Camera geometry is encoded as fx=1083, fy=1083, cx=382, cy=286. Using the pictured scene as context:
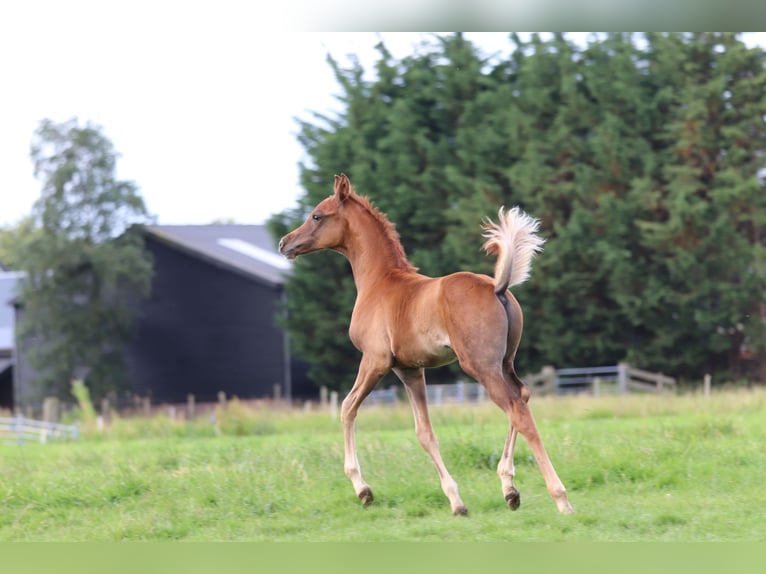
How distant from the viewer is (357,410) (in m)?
8.24

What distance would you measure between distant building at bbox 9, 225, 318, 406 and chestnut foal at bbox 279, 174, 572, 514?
27.9 meters

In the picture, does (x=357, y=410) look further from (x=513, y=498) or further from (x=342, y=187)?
(x=342, y=187)

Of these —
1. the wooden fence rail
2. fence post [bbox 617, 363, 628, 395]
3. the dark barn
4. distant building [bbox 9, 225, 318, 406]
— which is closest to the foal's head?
the wooden fence rail

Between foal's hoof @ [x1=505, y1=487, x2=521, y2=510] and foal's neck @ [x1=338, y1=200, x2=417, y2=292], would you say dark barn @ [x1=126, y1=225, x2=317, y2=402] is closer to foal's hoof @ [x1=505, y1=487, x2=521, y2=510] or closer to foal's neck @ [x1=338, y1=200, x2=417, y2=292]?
foal's neck @ [x1=338, y1=200, x2=417, y2=292]

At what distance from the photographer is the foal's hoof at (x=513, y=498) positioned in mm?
7711

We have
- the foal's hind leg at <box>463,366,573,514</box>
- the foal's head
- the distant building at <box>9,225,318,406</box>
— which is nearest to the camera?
the foal's hind leg at <box>463,366,573,514</box>

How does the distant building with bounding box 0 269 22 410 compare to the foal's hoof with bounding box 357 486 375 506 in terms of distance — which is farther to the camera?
the distant building with bounding box 0 269 22 410

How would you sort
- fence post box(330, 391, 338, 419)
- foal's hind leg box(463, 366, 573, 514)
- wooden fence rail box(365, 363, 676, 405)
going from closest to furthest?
1. foal's hind leg box(463, 366, 573, 514)
2. fence post box(330, 391, 338, 419)
3. wooden fence rail box(365, 363, 676, 405)

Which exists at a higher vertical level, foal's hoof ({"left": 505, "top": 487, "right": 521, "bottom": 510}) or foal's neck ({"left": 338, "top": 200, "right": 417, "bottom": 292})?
foal's neck ({"left": 338, "top": 200, "right": 417, "bottom": 292})

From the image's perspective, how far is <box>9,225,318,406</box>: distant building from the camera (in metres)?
38.4

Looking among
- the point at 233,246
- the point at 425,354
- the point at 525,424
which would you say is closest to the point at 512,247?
the point at 425,354

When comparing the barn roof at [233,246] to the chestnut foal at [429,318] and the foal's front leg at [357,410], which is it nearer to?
the chestnut foal at [429,318]

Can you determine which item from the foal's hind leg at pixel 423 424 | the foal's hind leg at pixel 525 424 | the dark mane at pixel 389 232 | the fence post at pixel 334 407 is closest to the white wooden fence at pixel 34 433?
the fence post at pixel 334 407

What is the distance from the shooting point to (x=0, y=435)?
2559 cm
